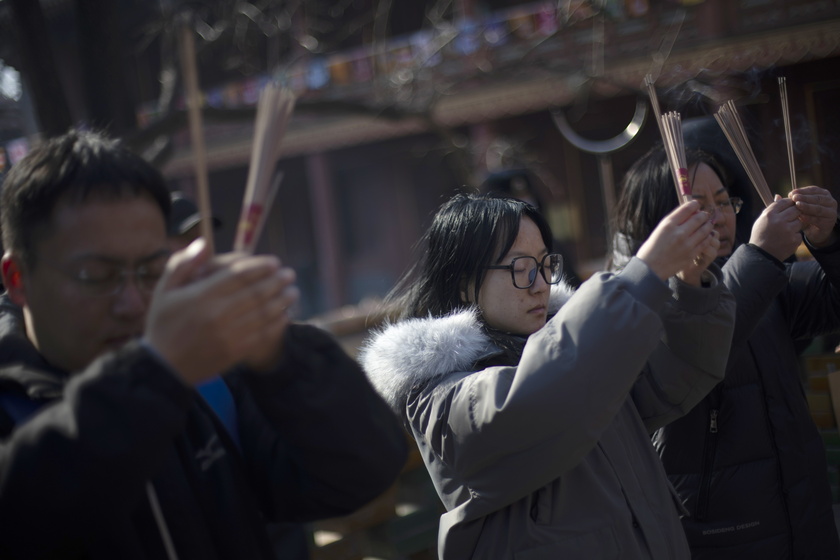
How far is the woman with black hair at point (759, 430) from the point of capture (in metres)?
1.74

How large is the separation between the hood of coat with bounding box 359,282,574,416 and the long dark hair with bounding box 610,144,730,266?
61cm

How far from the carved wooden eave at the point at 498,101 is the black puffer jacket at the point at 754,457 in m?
4.96

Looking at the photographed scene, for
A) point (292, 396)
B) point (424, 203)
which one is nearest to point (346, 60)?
point (424, 203)

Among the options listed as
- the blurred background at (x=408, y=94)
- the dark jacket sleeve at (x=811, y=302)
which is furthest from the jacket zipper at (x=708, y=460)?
the blurred background at (x=408, y=94)

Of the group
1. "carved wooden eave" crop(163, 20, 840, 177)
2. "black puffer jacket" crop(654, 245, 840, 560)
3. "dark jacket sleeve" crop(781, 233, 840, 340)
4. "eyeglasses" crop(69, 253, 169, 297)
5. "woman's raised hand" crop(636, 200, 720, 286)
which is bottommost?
"black puffer jacket" crop(654, 245, 840, 560)

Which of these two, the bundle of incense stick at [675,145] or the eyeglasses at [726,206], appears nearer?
the bundle of incense stick at [675,145]

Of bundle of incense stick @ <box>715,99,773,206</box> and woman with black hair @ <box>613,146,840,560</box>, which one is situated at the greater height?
bundle of incense stick @ <box>715,99,773,206</box>

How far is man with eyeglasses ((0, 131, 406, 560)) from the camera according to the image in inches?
32.2

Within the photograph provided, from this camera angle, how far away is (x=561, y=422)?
4.30 feet

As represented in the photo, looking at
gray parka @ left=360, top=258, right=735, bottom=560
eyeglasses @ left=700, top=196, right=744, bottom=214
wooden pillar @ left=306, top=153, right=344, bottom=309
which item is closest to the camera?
gray parka @ left=360, top=258, right=735, bottom=560

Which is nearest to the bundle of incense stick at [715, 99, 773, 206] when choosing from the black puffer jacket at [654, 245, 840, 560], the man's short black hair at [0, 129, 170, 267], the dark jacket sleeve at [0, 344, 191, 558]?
the black puffer jacket at [654, 245, 840, 560]

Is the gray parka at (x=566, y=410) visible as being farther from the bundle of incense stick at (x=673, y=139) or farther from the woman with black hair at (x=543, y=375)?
the bundle of incense stick at (x=673, y=139)

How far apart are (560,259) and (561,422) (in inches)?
17.9

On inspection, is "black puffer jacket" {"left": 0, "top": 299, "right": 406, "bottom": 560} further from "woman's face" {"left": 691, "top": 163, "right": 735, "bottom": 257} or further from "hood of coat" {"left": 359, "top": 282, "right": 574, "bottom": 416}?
"woman's face" {"left": 691, "top": 163, "right": 735, "bottom": 257}
